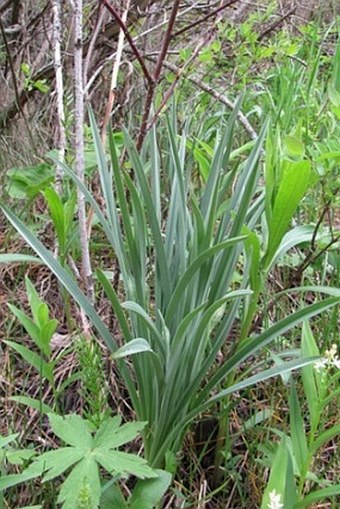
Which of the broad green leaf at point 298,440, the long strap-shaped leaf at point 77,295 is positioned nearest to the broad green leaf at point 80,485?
the long strap-shaped leaf at point 77,295

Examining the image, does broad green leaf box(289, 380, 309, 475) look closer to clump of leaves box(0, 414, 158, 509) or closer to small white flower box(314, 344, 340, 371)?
small white flower box(314, 344, 340, 371)

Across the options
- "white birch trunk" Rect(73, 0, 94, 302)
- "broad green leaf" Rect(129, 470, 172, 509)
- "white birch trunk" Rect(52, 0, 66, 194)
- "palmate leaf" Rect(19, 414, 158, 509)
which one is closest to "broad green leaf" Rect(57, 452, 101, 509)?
"palmate leaf" Rect(19, 414, 158, 509)

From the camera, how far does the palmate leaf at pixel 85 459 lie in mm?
932

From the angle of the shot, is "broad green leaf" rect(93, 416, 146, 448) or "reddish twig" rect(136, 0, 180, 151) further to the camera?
"reddish twig" rect(136, 0, 180, 151)

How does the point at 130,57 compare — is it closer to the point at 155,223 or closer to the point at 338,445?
the point at 155,223

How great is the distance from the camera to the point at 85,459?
968mm

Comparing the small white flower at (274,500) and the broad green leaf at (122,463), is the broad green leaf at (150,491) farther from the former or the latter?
the small white flower at (274,500)

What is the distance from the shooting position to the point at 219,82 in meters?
2.58

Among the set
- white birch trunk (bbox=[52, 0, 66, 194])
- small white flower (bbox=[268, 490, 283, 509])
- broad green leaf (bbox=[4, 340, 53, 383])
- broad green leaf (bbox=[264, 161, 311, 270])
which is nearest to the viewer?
small white flower (bbox=[268, 490, 283, 509])

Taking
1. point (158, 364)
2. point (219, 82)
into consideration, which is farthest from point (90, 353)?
point (219, 82)

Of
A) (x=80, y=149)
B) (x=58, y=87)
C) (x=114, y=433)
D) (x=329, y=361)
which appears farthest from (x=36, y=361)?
(x=58, y=87)

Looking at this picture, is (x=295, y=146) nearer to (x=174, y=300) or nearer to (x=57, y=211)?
(x=174, y=300)

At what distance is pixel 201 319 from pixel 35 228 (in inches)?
33.7

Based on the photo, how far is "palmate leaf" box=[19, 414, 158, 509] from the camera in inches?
36.7
